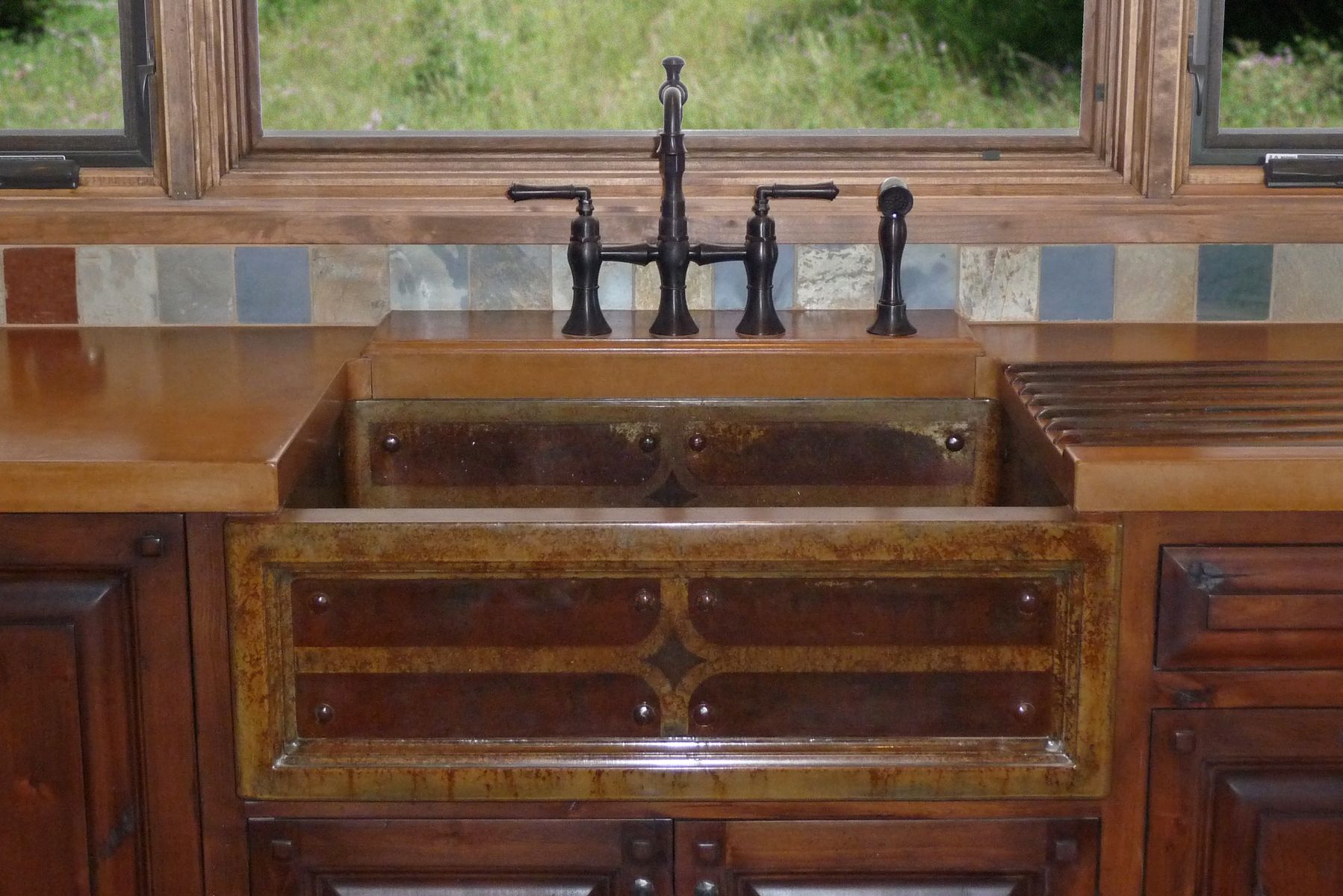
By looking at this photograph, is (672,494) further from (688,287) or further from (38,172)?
(38,172)

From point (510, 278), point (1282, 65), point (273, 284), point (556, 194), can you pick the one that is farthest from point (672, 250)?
point (1282, 65)

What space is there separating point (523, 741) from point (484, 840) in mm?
99

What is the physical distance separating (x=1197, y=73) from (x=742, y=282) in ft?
2.12

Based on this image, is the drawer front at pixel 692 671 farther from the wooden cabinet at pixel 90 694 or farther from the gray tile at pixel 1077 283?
the gray tile at pixel 1077 283

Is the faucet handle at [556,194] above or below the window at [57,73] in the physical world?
below

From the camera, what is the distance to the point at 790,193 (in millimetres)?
1790

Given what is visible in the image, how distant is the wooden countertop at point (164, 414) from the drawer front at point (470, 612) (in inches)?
4.2

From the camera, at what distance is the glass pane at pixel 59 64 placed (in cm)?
206

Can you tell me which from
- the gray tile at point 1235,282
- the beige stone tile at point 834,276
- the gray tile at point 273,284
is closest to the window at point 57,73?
the gray tile at point 273,284

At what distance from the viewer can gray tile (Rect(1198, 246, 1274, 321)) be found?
195cm

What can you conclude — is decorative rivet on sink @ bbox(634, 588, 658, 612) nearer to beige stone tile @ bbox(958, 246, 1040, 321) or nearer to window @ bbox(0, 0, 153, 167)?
beige stone tile @ bbox(958, 246, 1040, 321)

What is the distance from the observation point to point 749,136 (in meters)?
2.02

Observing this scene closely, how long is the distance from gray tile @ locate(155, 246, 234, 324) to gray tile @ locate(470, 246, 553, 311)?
0.32 m

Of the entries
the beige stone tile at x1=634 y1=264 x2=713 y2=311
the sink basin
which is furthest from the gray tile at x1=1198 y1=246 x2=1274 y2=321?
the beige stone tile at x1=634 y1=264 x2=713 y2=311
